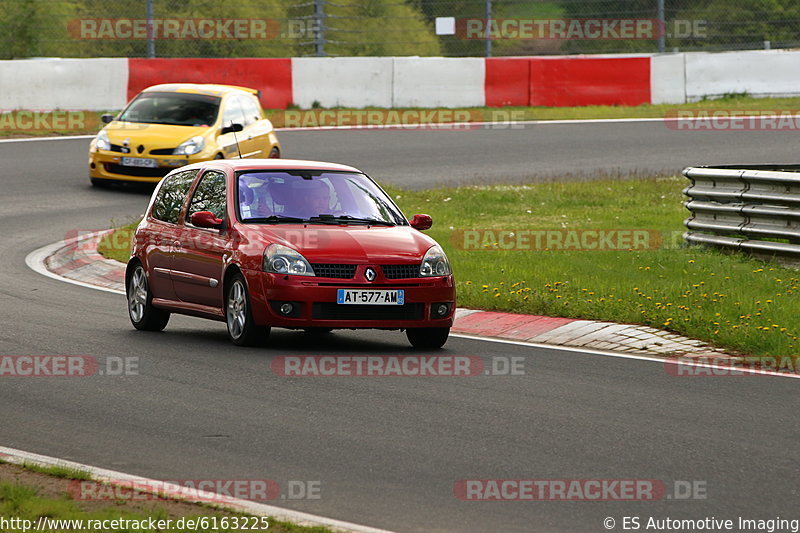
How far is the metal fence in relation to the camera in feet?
99.7

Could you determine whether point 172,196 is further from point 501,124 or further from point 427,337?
point 501,124

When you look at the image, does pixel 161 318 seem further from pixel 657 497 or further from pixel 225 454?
pixel 657 497

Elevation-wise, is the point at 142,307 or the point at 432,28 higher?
the point at 432,28

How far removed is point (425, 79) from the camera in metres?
31.0

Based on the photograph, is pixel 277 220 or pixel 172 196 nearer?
pixel 277 220

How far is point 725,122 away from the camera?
3050cm

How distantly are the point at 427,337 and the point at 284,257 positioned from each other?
134 centimetres

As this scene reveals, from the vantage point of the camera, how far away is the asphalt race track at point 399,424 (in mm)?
6723

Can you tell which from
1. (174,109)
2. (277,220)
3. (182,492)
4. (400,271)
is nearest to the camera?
(182,492)

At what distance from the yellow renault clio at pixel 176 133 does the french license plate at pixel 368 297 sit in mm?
10662

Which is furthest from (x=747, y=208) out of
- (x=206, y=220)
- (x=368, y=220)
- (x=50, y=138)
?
(x=50, y=138)

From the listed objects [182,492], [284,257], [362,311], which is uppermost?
[284,257]

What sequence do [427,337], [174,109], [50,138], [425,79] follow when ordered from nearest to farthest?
[427,337], [174,109], [50,138], [425,79]

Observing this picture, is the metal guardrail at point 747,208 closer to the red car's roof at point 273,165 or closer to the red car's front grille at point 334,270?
the red car's roof at point 273,165
